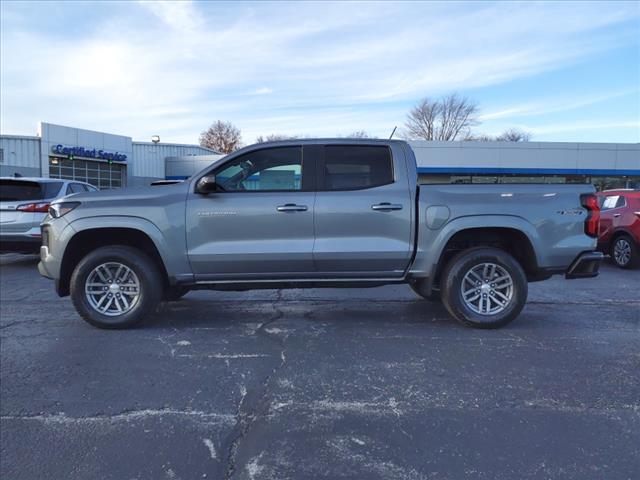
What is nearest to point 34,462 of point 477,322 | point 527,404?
point 527,404

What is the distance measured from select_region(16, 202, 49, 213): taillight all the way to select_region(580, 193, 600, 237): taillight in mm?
8768

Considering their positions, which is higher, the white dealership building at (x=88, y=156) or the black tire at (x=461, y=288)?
the white dealership building at (x=88, y=156)

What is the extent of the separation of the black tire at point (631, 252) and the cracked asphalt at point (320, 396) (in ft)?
13.5

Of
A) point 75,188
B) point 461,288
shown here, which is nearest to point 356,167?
point 461,288

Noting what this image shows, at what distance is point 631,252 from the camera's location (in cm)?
948

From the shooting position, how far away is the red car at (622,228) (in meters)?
9.44

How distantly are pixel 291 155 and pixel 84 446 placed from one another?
3.36 meters

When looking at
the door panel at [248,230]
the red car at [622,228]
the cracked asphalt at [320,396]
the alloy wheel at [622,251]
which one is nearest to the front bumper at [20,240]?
the cracked asphalt at [320,396]

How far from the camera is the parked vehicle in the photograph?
916 cm

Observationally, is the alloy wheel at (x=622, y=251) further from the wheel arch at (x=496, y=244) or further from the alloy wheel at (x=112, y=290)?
the alloy wheel at (x=112, y=290)

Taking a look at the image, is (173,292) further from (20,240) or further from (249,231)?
(20,240)

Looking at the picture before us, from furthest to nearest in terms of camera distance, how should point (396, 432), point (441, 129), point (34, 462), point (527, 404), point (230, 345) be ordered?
point (441, 129)
point (230, 345)
point (527, 404)
point (396, 432)
point (34, 462)

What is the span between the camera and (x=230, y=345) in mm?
4766

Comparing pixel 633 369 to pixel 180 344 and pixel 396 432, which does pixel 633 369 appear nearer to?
pixel 396 432
